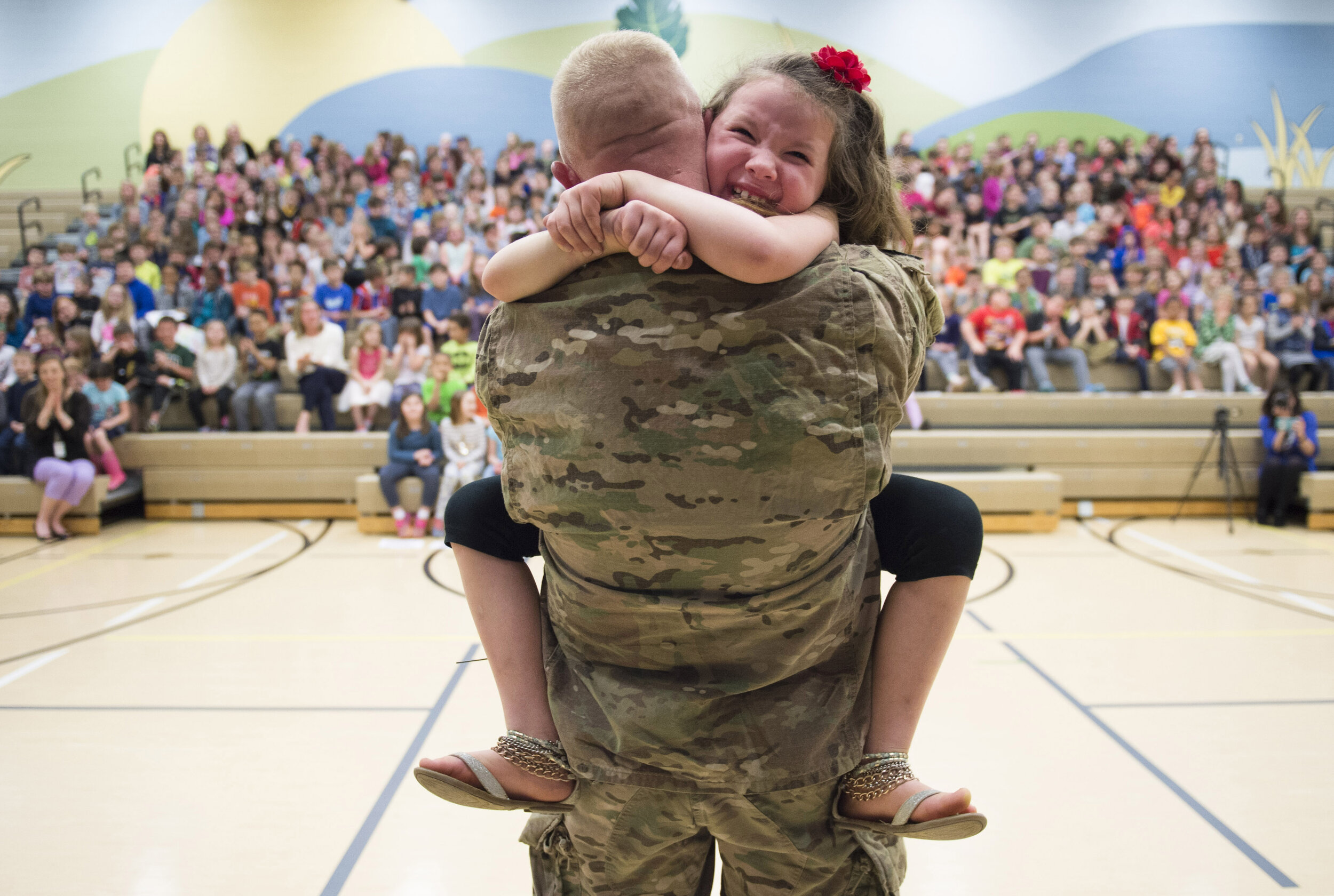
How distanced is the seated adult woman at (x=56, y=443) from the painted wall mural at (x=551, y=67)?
322 inches

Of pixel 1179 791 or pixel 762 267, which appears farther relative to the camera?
pixel 1179 791

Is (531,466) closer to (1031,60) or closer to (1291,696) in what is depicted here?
(1291,696)

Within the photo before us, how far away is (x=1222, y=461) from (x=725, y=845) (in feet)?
19.7

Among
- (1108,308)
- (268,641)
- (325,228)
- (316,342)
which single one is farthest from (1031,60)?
(268,641)

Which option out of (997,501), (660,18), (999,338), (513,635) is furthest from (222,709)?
(660,18)

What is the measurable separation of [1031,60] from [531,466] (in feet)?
48.1

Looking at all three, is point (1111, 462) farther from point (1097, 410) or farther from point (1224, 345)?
point (1224, 345)

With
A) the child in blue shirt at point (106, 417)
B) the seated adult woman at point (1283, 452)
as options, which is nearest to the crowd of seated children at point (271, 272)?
the child in blue shirt at point (106, 417)

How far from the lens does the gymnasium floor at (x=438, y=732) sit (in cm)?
196

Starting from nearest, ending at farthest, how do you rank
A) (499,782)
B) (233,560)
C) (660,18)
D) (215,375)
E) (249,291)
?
(499,782) < (233,560) < (215,375) < (249,291) < (660,18)

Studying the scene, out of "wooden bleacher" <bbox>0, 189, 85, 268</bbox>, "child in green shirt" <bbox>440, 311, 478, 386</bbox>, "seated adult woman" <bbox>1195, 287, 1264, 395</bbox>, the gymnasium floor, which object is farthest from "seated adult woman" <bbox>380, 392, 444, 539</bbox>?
"wooden bleacher" <bbox>0, 189, 85, 268</bbox>

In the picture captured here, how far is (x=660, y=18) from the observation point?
488 inches

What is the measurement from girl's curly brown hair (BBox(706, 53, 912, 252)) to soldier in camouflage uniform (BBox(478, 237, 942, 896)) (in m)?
0.12

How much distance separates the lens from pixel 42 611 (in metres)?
3.89
